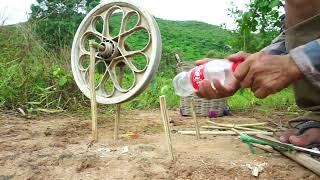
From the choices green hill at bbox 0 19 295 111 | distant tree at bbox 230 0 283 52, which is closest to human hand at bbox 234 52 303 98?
distant tree at bbox 230 0 283 52

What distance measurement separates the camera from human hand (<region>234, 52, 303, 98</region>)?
1468 millimetres

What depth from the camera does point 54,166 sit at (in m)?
2.24

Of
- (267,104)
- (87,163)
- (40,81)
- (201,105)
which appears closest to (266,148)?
(87,163)

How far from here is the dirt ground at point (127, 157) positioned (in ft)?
6.72

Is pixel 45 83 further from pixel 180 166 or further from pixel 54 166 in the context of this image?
pixel 180 166

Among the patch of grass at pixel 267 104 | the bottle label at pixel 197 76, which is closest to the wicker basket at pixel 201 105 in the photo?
the patch of grass at pixel 267 104

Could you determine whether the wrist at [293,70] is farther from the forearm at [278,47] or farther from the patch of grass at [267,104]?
the patch of grass at [267,104]

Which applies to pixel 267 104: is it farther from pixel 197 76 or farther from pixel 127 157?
pixel 197 76

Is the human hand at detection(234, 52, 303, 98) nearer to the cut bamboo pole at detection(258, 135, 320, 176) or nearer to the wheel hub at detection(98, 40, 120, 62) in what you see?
the cut bamboo pole at detection(258, 135, 320, 176)

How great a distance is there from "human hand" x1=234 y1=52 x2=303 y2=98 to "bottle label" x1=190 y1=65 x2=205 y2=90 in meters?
0.38

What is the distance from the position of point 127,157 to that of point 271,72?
3.55 feet

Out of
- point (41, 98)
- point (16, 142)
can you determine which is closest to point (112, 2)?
point (16, 142)

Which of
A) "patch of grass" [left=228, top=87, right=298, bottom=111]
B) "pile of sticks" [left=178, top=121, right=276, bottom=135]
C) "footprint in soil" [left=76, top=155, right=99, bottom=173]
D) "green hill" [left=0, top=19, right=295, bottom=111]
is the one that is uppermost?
"green hill" [left=0, top=19, right=295, bottom=111]

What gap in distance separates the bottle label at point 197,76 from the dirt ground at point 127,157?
0.45 metres
